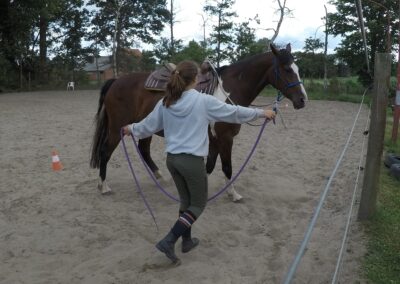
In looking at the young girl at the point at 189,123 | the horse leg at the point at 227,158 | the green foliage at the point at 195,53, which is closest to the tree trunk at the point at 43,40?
the green foliage at the point at 195,53

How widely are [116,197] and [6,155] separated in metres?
3.04

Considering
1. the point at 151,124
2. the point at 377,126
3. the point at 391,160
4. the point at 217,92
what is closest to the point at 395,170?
the point at 391,160

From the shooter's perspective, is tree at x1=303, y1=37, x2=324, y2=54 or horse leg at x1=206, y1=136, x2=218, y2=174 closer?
horse leg at x1=206, y1=136, x2=218, y2=174

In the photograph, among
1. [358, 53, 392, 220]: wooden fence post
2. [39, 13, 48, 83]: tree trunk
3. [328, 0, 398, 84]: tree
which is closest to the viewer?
[358, 53, 392, 220]: wooden fence post

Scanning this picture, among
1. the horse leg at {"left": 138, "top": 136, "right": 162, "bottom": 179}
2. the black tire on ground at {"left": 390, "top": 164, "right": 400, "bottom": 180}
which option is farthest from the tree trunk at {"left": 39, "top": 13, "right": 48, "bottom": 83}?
the black tire on ground at {"left": 390, "top": 164, "right": 400, "bottom": 180}

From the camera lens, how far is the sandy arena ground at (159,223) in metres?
3.03

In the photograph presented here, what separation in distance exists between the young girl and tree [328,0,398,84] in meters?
20.5

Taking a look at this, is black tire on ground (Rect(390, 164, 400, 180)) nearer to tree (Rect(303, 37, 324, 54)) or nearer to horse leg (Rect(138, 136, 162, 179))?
horse leg (Rect(138, 136, 162, 179))

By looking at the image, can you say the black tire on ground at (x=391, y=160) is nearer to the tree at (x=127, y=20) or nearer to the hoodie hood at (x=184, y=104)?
the hoodie hood at (x=184, y=104)

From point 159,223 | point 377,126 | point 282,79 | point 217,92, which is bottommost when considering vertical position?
point 159,223

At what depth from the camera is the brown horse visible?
431 cm

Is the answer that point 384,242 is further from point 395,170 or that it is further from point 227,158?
point 395,170

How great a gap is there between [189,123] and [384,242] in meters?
2.00

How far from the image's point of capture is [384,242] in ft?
11.1
